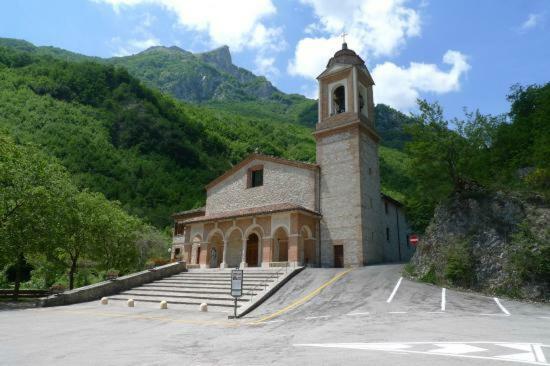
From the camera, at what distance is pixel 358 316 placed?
12.9m

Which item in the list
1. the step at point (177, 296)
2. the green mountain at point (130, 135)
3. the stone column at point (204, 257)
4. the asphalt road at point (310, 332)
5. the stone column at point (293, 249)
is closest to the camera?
the asphalt road at point (310, 332)

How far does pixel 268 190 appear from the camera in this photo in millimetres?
30609

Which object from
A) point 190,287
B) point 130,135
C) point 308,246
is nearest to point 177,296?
point 190,287

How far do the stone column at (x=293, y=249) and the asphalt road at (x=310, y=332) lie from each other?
211 inches

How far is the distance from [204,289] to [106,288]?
6.07 meters

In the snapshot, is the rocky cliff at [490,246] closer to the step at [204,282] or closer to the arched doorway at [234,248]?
the step at [204,282]

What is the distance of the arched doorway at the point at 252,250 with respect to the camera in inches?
1176

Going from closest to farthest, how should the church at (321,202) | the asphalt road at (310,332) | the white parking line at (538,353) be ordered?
the white parking line at (538,353) → the asphalt road at (310,332) → the church at (321,202)

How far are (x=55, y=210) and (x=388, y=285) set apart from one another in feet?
61.6

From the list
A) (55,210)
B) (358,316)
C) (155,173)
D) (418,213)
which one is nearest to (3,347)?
(358,316)

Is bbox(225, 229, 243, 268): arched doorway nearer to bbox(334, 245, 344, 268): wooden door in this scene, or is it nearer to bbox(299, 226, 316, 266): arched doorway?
bbox(299, 226, 316, 266): arched doorway

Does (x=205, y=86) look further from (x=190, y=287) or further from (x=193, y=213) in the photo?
(x=190, y=287)

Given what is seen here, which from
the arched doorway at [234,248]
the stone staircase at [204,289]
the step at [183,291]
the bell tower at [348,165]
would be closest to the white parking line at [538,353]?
the stone staircase at [204,289]

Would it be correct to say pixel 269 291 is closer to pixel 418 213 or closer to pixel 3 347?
pixel 3 347
